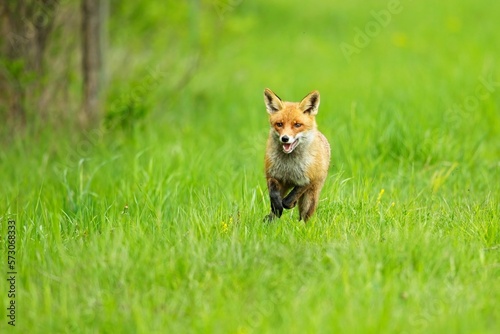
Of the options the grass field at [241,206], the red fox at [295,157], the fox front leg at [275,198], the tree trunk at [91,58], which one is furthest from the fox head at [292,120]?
the tree trunk at [91,58]

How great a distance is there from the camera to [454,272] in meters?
4.76

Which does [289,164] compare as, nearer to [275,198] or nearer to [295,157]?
[295,157]

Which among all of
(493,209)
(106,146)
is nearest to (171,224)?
(493,209)

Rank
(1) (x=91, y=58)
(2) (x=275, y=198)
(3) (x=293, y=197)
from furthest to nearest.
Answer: (1) (x=91, y=58) → (3) (x=293, y=197) → (2) (x=275, y=198)

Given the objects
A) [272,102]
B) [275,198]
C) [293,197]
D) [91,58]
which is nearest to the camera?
[275,198]

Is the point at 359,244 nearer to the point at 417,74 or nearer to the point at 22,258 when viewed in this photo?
the point at 22,258

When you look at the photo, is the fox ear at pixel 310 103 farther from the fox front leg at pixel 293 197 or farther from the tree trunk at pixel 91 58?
the tree trunk at pixel 91 58

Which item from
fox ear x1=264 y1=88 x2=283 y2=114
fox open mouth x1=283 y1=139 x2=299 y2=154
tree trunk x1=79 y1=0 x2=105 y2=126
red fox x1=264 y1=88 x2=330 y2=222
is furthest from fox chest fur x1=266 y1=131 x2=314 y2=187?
tree trunk x1=79 y1=0 x2=105 y2=126

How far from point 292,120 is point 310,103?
0.26 metres

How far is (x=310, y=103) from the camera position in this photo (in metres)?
5.88

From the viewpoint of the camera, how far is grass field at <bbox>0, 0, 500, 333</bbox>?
433 centimetres

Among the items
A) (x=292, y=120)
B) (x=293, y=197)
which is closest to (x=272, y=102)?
(x=292, y=120)

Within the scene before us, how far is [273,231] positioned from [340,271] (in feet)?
2.76

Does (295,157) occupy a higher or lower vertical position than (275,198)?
higher
